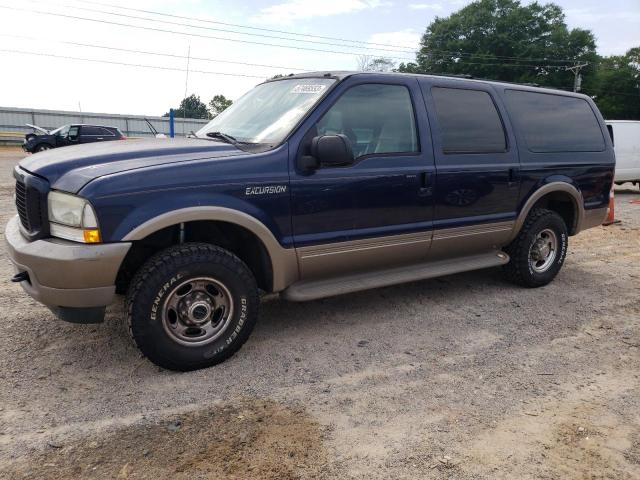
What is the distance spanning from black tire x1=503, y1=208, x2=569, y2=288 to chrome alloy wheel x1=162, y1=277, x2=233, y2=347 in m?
3.13

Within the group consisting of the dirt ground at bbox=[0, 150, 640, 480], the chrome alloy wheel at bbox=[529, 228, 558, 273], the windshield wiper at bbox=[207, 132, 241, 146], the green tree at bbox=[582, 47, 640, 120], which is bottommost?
the dirt ground at bbox=[0, 150, 640, 480]

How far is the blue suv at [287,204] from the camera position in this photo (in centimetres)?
307

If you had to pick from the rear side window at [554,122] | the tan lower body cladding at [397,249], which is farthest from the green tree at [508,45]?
the tan lower body cladding at [397,249]

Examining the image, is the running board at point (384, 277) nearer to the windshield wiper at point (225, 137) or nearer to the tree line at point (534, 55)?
the windshield wiper at point (225, 137)

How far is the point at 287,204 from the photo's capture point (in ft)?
11.7

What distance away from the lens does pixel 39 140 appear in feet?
79.5

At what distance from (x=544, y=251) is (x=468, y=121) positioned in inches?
70.2

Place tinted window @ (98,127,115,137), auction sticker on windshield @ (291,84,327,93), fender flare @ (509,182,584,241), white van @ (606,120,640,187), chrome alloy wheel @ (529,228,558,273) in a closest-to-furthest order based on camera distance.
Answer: auction sticker on windshield @ (291,84,327,93) → fender flare @ (509,182,584,241) → chrome alloy wheel @ (529,228,558,273) → white van @ (606,120,640,187) → tinted window @ (98,127,115,137)

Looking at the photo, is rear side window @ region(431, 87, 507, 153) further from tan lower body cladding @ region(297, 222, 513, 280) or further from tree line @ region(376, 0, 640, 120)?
tree line @ region(376, 0, 640, 120)

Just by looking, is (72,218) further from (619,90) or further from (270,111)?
(619,90)

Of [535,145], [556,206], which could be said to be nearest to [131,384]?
[535,145]

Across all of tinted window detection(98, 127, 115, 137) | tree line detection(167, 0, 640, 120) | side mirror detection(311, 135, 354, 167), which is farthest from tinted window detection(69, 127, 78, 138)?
tree line detection(167, 0, 640, 120)

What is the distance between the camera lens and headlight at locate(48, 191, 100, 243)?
2.95 meters

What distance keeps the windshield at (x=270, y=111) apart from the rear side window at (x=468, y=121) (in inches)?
43.6
